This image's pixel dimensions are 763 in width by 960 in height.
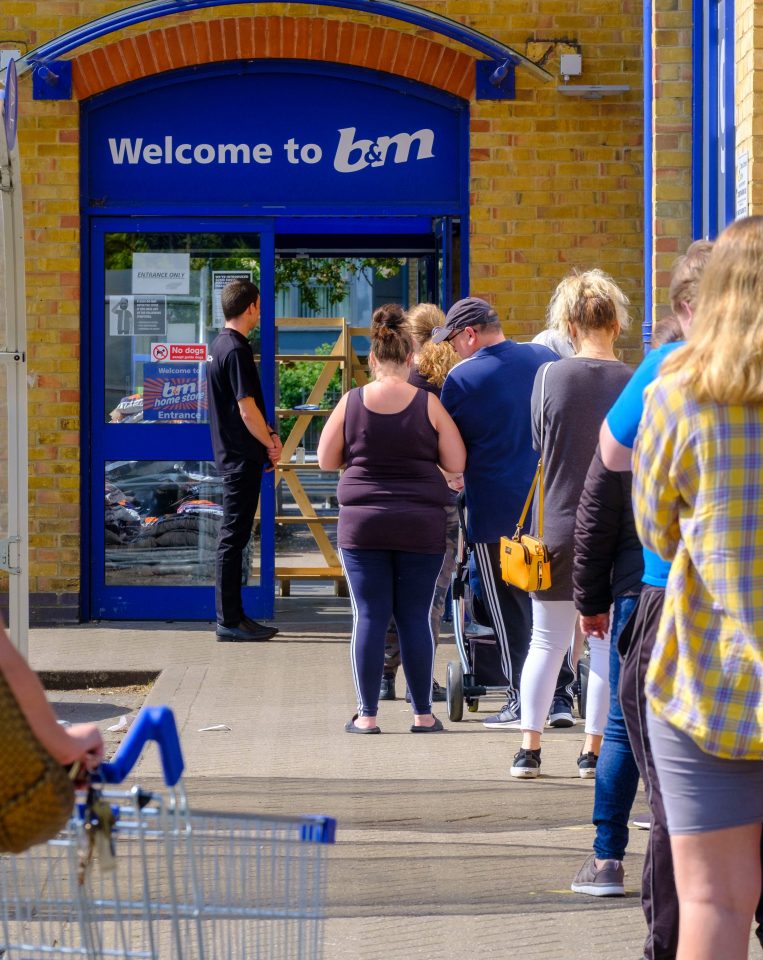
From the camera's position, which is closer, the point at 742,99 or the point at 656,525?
the point at 656,525

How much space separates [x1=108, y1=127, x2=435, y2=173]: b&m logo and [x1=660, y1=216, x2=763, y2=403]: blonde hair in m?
6.79

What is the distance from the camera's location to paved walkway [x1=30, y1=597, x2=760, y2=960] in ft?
14.1

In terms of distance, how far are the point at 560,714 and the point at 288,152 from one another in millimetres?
4347

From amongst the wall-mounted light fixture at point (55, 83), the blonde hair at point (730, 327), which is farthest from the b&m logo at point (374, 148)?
the blonde hair at point (730, 327)

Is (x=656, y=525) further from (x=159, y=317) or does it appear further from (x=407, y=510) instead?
(x=159, y=317)

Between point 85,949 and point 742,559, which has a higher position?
point 742,559

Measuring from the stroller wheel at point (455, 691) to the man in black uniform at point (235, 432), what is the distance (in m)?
2.22

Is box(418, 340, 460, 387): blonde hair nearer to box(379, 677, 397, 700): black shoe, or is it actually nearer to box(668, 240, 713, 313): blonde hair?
box(379, 677, 397, 700): black shoe

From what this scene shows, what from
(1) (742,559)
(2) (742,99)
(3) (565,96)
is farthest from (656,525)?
(3) (565,96)

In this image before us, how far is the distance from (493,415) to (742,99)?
1739 millimetres

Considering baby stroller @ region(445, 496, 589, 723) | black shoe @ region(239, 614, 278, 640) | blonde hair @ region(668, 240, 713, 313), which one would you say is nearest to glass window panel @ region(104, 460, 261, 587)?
black shoe @ region(239, 614, 278, 640)

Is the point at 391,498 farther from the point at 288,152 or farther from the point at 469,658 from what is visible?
the point at 288,152

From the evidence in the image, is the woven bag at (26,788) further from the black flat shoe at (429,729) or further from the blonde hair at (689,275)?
the black flat shoe at (429,729)

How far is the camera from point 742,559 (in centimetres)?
279
